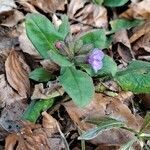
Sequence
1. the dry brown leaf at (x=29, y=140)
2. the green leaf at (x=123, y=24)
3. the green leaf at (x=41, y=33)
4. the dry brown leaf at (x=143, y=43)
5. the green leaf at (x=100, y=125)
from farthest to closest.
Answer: the green leaf at (x=123, y=24)
the dry brown leaf at (x=143, y=43)
the green leaf at (x=41, y=33)
the dry brown leaf at (x=29, y=140)
the green leaf at (x=100, y=125)

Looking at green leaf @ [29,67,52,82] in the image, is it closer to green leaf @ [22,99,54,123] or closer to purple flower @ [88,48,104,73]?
green leaf @ [22,99,54,123]

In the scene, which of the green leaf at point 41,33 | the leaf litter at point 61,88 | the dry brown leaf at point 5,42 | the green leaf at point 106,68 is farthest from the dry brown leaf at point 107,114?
the dry brown leaf at point 5,42

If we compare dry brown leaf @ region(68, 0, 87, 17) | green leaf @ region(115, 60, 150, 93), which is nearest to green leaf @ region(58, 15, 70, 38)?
green leaf @ region(115, 60, 150, 93)

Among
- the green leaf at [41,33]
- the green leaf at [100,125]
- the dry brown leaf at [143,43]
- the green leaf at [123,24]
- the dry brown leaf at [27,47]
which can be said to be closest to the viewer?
the green leaf at [100,125]

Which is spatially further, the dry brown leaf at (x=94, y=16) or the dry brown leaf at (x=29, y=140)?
the dry brown leaf at (x=94, y=16)

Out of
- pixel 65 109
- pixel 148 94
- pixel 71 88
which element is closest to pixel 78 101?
pixel 71 88

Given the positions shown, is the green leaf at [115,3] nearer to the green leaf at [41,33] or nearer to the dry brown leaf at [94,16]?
the dry brown leaf at [94,16]

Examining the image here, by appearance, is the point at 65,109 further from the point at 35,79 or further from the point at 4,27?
the point at 4,27
